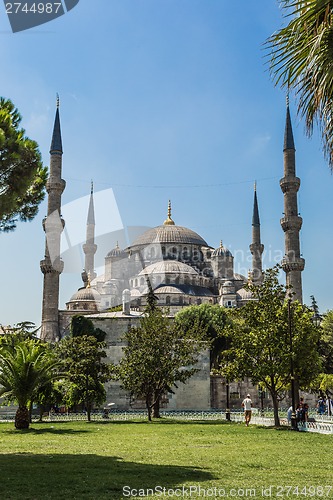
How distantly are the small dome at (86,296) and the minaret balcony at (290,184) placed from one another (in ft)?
77.8

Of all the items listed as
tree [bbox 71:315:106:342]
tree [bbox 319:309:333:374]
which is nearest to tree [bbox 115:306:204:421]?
tree [bbox 71:315:106:342]

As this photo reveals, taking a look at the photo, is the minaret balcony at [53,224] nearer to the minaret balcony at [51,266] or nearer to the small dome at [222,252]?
the minaret balcony at [51,266]

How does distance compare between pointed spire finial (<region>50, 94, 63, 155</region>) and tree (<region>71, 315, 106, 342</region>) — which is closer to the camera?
tree (<region>71, 315, 106, 342</region>)

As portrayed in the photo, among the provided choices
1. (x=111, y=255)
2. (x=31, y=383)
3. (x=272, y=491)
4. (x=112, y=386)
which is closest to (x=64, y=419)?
(x=31, y=383)

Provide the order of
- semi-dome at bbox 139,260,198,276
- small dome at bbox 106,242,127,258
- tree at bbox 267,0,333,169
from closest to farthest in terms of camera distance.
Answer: tree at bbox 267,0,333,169
semi-dome at bbox 139,260,198,276
small dome at bbox 106,242,127,258

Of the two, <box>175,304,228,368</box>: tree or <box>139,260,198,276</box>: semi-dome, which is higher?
<box>139,260,198,276</box>: semi-dome

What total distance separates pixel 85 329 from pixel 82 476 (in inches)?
1160

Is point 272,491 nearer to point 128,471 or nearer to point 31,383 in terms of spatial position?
point 128,471

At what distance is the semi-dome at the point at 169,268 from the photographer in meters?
63.7

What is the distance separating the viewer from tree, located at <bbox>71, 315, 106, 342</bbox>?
121 ft

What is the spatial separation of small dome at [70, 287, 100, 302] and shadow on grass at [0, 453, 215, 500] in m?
51.4

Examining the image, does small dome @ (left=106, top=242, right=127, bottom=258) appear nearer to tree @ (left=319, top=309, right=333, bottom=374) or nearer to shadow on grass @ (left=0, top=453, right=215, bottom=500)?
tree @ (left=319, top=309, right=333, bottom=374)
